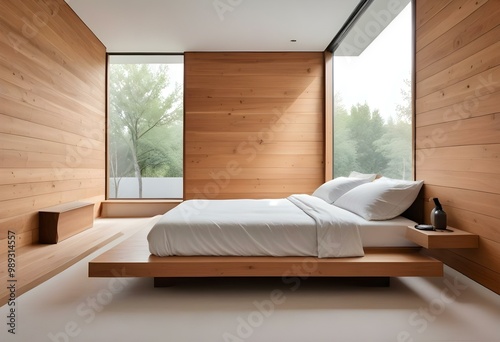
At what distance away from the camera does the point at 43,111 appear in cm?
363

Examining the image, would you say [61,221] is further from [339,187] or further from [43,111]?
[339,187]

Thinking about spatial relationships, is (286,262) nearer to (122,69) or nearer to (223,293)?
(223,293)

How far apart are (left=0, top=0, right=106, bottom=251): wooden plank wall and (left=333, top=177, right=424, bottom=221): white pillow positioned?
335cm

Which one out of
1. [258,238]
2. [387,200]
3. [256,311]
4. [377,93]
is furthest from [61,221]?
[377,93]

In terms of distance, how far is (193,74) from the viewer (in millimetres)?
5500

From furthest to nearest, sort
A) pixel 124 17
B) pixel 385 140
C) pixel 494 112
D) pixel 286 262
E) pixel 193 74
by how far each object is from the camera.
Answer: pixel 193 74 < pixel 124 17 < pixel 385 140 < pixel 286 262 < pixel 494 112

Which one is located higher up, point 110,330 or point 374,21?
point 374,21

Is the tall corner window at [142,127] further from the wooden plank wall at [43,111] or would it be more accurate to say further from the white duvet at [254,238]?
the white duvet at [254,238]

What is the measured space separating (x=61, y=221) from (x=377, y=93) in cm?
398

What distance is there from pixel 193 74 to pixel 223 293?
4.16m

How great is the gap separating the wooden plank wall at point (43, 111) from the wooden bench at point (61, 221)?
Result: 8cm

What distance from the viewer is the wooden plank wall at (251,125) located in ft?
18.0

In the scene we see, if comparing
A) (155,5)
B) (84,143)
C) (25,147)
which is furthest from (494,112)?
(84,143)

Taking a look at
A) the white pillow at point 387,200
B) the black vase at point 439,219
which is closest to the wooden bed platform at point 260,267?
the black vase at point 439,219
